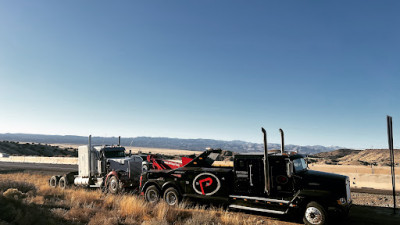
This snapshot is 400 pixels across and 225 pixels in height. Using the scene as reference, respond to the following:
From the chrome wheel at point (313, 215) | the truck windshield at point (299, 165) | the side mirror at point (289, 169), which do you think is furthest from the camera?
the truck windshield at point (299, 165)

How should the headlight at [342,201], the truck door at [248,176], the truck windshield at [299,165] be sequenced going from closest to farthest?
the headlight at [342,201] < the truck windshield at [299,165] < the truck door at [248,176]

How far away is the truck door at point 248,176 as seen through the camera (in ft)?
31.7

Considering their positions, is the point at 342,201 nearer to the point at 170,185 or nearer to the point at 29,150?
the point at 170,185

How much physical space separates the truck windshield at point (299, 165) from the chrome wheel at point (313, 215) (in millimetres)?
1290

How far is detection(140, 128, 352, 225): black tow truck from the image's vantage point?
8773 mm

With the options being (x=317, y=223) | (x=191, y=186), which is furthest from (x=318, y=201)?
(x=191, y=186)

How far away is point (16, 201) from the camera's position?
Answer: 9.31 metres

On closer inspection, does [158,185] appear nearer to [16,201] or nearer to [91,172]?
[16,201]

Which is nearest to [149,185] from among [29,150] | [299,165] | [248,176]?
[248,176]

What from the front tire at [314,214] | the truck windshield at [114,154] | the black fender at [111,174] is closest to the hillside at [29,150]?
the truck windshield at [114,154]

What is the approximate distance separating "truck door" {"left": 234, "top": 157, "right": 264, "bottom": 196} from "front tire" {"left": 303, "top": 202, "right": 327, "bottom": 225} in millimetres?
1518

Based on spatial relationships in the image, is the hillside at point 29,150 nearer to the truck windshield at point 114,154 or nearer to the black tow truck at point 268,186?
the truck windshield at point 114,154

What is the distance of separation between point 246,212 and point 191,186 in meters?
2.29

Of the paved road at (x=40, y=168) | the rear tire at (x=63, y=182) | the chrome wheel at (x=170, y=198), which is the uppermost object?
the chrome wheel at (x=170, y=198)
